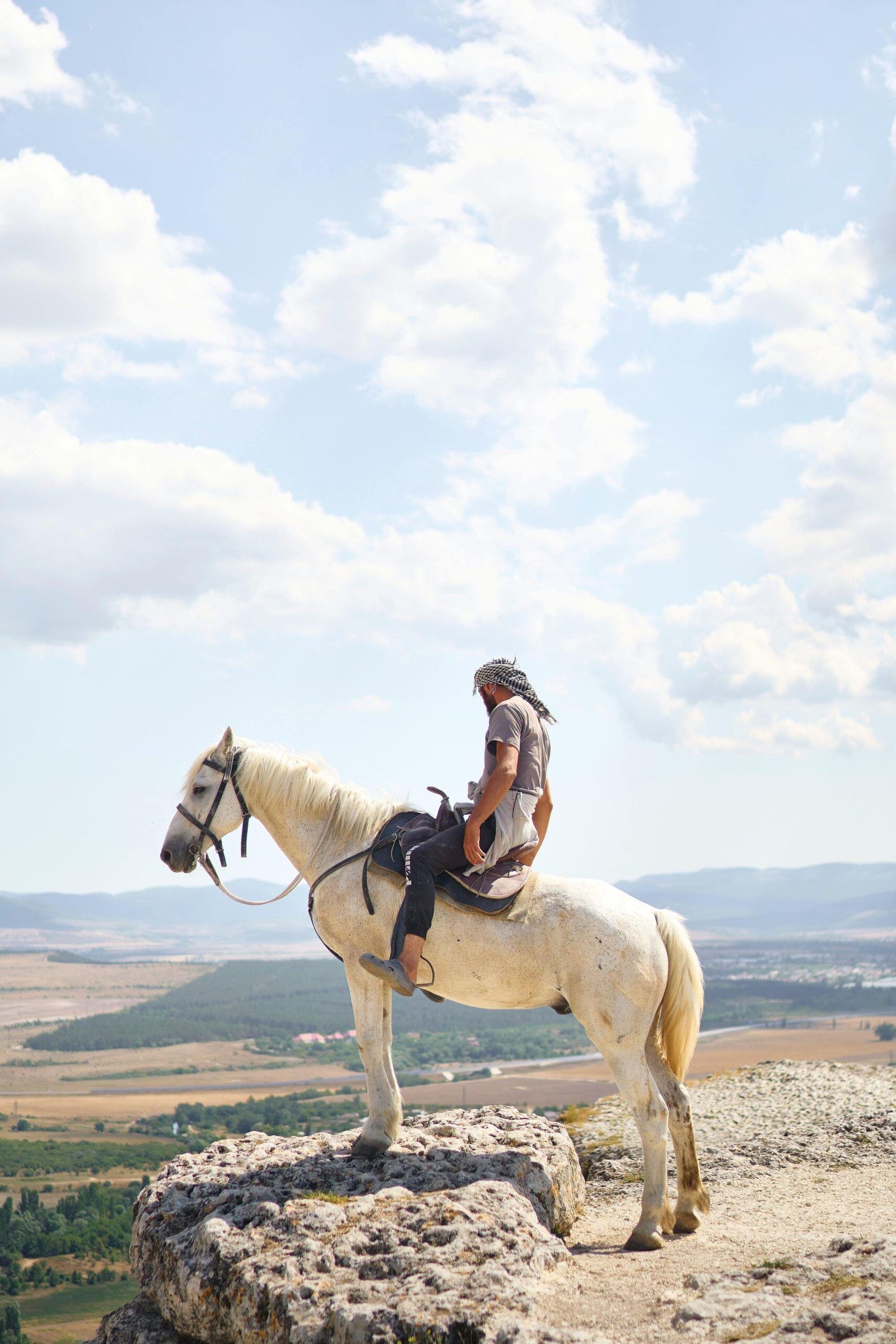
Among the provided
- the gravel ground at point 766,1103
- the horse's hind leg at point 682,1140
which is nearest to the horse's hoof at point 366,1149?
the horse's hind leg at point 682,1140

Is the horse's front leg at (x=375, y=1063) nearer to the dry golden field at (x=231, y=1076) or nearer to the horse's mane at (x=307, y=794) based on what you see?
the horse's mane at (x=307, y=794)

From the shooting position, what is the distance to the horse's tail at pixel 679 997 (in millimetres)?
8344

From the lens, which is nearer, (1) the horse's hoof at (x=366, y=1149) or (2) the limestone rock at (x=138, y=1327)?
(2) the limestone rock at (x=138, y=1327)

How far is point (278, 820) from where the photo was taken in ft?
29.2

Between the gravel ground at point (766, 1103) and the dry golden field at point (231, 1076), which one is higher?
the gravel ground at point (766, 1103)

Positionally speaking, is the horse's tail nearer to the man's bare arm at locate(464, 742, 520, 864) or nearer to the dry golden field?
the man's bare arm at locate(464, 742, 520, 864)

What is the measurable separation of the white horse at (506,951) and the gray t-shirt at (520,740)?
859 mm

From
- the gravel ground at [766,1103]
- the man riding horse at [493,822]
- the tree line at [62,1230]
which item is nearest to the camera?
the man riding horse at [493,822]

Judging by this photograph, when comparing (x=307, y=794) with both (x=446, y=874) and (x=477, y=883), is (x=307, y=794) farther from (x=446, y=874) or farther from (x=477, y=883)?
(x=477, y=883)

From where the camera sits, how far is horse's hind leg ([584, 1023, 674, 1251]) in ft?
A: 26.1

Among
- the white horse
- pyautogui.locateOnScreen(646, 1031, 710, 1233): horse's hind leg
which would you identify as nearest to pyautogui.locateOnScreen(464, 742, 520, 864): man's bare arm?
the white horse

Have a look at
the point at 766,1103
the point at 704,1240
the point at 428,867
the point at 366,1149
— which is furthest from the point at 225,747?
the point at 766,1103

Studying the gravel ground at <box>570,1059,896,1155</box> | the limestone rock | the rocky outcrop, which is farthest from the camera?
the gravel ground at <box>570,1059,896,1155</box>

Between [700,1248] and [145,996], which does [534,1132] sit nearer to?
[700,1248]
